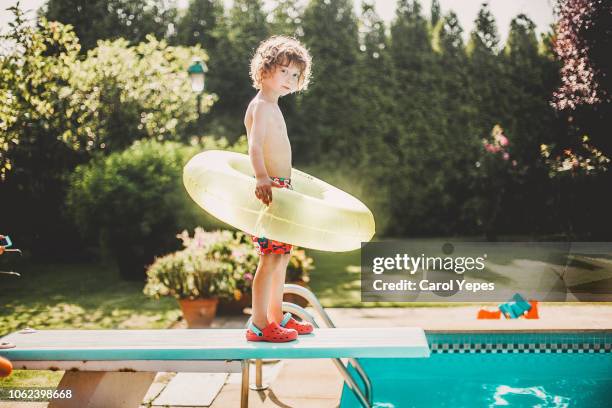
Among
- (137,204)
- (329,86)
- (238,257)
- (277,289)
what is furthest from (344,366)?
(329,86)

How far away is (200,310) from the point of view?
19.6 ft

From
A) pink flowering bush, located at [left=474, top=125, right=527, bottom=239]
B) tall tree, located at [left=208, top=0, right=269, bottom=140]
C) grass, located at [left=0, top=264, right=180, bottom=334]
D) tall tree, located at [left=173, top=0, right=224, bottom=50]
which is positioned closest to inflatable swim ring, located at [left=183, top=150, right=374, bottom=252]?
grass, located at [left=0, top=264, right=180, bottom=334]

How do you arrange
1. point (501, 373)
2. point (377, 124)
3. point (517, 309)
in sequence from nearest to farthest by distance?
point (501, 373) → point (517, 309) → point (377, 124)

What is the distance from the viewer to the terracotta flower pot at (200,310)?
5.95 metres

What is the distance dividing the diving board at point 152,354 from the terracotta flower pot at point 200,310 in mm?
2626

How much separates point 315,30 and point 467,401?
12.1m

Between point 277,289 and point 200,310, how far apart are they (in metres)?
2.90

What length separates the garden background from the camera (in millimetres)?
8586

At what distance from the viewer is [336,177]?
14.2 m

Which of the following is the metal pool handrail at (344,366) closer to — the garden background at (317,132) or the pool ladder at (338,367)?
the pool ladder at (338,367)

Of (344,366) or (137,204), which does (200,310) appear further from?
(137,204)

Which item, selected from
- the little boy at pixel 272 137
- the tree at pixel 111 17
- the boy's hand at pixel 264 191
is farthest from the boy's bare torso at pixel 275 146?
the tree at pixel 111 17

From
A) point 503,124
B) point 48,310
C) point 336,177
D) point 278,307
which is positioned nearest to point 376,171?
point 336,177

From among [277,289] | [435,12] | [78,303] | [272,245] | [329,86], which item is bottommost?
[78,303]
